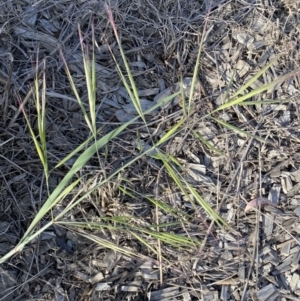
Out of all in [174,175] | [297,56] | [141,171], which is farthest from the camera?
[297,56]

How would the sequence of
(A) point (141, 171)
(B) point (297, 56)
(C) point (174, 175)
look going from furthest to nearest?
1. (B) point (297, 56)
2. (A) point (141, 171)
3. (C) point (174, 175)

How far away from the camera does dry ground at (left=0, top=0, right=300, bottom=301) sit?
1.32 metres

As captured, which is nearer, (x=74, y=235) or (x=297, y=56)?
(x=74, y=235)

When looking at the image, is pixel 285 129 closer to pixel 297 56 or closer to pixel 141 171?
pixel 297 56

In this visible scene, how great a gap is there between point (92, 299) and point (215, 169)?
0.45 meters

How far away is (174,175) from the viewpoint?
1.26 metres

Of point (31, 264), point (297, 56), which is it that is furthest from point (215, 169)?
point (31, 264)

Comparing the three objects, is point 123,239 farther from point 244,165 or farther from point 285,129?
point 285,129

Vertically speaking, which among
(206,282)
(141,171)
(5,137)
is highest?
(5,137)

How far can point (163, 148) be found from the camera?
1.40 metres

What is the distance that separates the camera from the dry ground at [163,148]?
1.32 m

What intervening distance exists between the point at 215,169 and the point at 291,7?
0.54 meters

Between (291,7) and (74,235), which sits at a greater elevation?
(291,7)

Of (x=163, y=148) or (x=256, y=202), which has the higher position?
(x=163, y=148)
